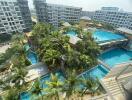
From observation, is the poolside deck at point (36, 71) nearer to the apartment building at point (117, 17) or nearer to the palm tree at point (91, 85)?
the palm tree at point (91, 85)

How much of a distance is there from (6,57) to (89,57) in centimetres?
1995

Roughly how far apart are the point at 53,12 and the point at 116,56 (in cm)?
4284

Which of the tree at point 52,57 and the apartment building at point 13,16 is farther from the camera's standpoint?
the apartment building at point 13,16

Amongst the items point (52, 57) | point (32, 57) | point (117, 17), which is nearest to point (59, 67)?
point (52, 57)

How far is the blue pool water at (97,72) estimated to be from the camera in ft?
73.2

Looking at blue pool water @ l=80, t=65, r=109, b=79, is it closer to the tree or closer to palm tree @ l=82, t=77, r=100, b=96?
palm tree @ l=82, t=77, r=100, b=96

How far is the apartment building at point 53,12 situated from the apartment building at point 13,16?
6505 mm

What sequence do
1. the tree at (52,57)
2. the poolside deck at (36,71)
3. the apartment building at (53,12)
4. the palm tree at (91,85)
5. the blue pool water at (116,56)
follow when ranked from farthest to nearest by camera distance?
the apartment building at (53,12) → the blue pool water at (116,56) → the poolside deck at (36,71) → the tree at (52,57) → the palm tree at (91,85)

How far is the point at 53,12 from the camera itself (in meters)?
63.0

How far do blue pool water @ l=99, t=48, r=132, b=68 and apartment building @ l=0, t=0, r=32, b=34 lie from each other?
133 feet

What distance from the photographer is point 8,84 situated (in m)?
21.6

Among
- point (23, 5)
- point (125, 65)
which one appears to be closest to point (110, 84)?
point (125, 65)

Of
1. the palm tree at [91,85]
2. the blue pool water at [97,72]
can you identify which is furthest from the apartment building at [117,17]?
the palm tree at [91,85]

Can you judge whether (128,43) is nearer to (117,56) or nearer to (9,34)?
(117,56)
